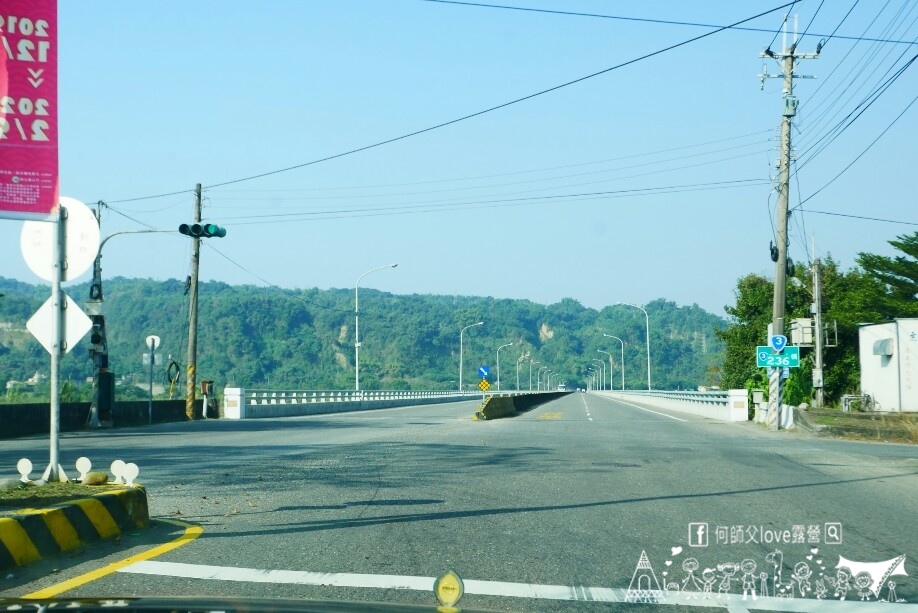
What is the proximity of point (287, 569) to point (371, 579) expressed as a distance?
2.19ft

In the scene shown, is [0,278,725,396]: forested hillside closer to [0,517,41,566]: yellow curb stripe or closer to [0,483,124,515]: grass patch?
[0,483,124,515]: grass patch

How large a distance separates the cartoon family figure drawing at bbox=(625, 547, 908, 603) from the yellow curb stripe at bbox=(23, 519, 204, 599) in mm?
3356

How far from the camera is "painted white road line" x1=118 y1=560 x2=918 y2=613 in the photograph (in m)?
5.95

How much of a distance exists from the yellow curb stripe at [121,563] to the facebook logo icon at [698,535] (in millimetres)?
3983

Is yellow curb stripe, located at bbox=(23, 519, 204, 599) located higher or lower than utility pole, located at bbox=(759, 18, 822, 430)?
lower

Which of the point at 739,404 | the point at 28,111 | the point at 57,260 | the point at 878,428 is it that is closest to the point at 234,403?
the point at 739,404

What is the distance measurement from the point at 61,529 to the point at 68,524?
0.13 meters

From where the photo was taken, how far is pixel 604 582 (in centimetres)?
649

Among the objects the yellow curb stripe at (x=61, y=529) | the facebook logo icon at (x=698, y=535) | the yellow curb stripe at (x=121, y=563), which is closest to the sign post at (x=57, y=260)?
the yellow curb stripe at (x=121, y=563)

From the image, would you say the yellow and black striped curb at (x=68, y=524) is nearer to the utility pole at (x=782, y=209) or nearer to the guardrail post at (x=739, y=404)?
the utility pole at (x=782, y=209)

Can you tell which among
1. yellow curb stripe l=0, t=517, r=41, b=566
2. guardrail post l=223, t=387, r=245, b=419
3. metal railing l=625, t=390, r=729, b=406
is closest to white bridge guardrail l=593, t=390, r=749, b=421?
metal railing l=625, t=390, r=729, b=406

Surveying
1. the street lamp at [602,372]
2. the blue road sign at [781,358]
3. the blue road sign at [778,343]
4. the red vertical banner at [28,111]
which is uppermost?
the red vertical banner at [28,111]

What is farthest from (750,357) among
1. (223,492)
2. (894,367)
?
(223,492)

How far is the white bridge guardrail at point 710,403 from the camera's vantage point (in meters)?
35.7
